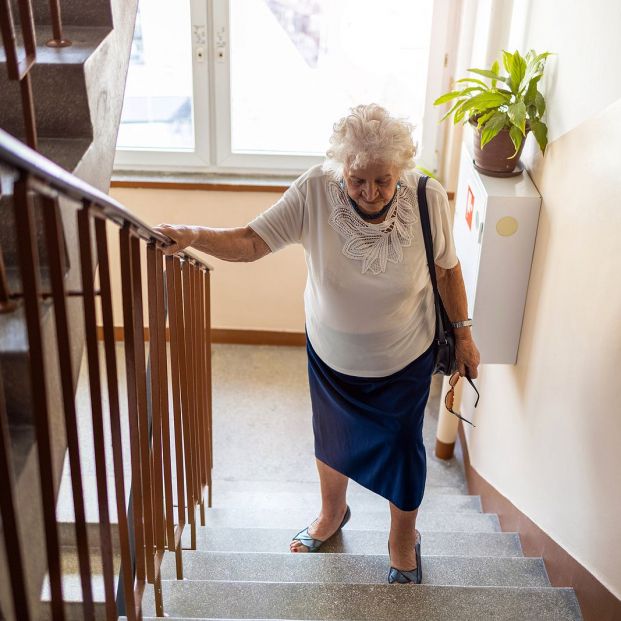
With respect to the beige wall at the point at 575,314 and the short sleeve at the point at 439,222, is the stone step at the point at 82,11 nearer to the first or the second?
the short sleeve at the point at 439,222

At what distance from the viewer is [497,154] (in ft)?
8.94

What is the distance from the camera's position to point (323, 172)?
218 centimetres

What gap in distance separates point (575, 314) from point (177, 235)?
3.83ft

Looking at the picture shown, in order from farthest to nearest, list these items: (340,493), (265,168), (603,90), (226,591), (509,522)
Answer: (265,168), (509,522), (340,493), (226,591), (603,90)

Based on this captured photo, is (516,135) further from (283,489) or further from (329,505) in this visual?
(283,489)

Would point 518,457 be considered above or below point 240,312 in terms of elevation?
above

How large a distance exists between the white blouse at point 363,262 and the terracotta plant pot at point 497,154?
60 centimetres

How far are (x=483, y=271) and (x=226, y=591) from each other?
4.48 feet

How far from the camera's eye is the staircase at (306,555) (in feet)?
7.37

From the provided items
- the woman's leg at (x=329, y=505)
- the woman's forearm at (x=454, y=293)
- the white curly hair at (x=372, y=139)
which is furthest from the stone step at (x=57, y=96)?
the woman's leg at (x=329, y=505)

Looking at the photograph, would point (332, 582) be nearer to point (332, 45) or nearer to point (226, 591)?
point (226, 591)

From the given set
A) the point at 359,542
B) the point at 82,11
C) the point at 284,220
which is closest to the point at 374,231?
the point at 284,220

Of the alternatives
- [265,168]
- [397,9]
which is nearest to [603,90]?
[397,9]

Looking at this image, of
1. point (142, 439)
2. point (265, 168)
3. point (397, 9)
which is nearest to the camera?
point (142, 439)
